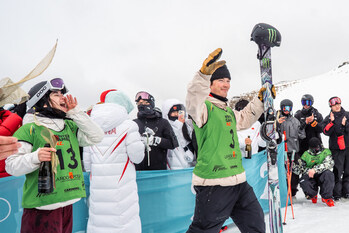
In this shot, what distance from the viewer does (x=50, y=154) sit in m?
2.07

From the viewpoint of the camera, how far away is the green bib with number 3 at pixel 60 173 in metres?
2.18

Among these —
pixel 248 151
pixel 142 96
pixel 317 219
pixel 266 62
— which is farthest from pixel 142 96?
pixel 317 219

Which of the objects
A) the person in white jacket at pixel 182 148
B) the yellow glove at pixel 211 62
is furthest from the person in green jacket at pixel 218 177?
the person in white jacket at pixel 182 148

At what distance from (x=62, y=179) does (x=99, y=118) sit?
933 millimetres

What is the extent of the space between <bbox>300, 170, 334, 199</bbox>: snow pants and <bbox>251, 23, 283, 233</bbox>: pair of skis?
9.30 feet

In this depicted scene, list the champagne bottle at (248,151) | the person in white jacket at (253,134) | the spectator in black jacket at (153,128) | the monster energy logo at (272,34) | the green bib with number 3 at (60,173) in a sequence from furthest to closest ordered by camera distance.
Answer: the person in white jacket at (253,134)
the champagne bottle at (248,151)
the spectator in black jacket at (153,128)
the monster energy logo at (272,34)
the green bib with number 3 at (60,173)

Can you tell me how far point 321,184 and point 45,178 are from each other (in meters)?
5.26

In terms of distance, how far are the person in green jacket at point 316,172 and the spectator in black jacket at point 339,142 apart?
0.41 meters

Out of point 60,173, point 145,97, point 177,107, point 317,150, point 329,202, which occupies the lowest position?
point 329,202

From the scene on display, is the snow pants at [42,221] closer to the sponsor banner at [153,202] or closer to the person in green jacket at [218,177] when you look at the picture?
the sponsor banner at [153,202]

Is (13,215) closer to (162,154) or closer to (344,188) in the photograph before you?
(162,154)

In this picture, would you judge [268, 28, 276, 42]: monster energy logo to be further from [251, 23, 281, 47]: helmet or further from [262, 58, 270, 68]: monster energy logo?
[262, 58, 270, 68]: monster energy logo

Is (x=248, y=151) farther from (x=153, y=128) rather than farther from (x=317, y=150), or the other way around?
(x=317, y=150)

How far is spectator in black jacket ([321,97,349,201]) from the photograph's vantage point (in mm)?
5926
